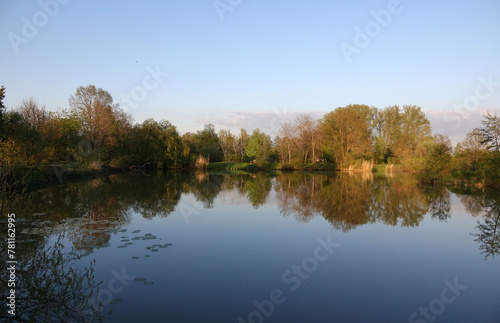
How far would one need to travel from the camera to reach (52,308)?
13.4ft

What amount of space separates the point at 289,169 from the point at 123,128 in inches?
987

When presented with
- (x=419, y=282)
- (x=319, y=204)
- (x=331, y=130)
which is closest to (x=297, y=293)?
(x=419, y=282)

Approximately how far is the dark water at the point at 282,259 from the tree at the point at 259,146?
3614 cm

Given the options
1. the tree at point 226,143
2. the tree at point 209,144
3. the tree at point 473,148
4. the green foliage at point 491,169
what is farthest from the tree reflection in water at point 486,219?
the tree at point 226,143

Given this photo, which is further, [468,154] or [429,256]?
[468,154]

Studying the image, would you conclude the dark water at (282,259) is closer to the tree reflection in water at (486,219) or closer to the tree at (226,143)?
the tree reflection in water at (486,219)

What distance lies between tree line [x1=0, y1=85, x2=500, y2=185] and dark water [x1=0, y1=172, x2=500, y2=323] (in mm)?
10747

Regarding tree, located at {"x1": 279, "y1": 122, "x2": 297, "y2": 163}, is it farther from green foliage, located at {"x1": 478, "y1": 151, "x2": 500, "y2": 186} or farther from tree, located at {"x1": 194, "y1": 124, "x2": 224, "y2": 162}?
green foliage, located at {"x1": 478, "y1": 151, "x2": 500, "y2": 186}

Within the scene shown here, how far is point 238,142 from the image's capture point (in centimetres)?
5922

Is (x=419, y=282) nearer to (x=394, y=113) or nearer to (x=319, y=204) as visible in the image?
(x=319, y=204)

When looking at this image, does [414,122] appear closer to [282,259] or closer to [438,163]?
[438,163]

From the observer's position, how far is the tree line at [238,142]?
2077cm

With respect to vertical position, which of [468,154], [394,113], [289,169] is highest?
[394,113]

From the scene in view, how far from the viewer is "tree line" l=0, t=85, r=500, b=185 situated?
20.8m
